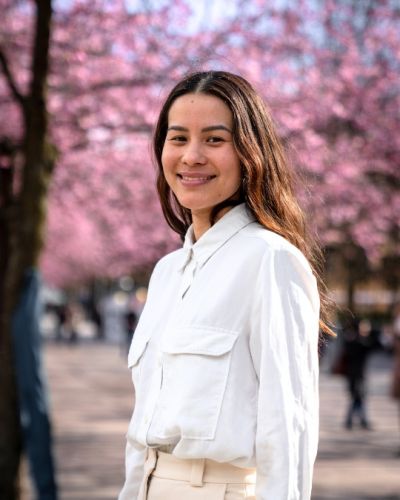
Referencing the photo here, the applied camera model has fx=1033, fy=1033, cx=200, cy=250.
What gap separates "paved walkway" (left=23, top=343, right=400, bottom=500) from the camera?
363 inches

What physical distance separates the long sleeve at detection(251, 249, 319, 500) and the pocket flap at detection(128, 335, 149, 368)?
1.21ft

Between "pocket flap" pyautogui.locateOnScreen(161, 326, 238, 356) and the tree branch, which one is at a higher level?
the tree branch

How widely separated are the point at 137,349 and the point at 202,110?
62 cm

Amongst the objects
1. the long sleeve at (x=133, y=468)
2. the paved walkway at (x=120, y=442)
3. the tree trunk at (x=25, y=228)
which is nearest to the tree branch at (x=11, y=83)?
the tree trunk at (x=25, y=228)

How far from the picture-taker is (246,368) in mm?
2293

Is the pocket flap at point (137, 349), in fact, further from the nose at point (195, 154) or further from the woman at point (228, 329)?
the nose at point (195, 154)

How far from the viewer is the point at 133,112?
40.4ft

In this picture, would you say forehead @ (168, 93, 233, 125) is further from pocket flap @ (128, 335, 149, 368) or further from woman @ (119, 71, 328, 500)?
pocket flap @ (128, 335, 149, 368)

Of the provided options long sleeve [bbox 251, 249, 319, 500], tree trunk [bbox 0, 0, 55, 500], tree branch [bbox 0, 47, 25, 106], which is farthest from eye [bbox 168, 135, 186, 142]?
tree branch [bbox 0, 47, 25, 106]

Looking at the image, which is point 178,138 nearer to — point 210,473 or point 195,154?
point 195,154

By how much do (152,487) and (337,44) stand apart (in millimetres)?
11597

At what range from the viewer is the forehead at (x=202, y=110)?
2.44 m

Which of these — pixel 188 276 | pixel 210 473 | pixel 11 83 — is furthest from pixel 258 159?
pixel 11 83

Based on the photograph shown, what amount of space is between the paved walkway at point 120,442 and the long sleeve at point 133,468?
458 cm
